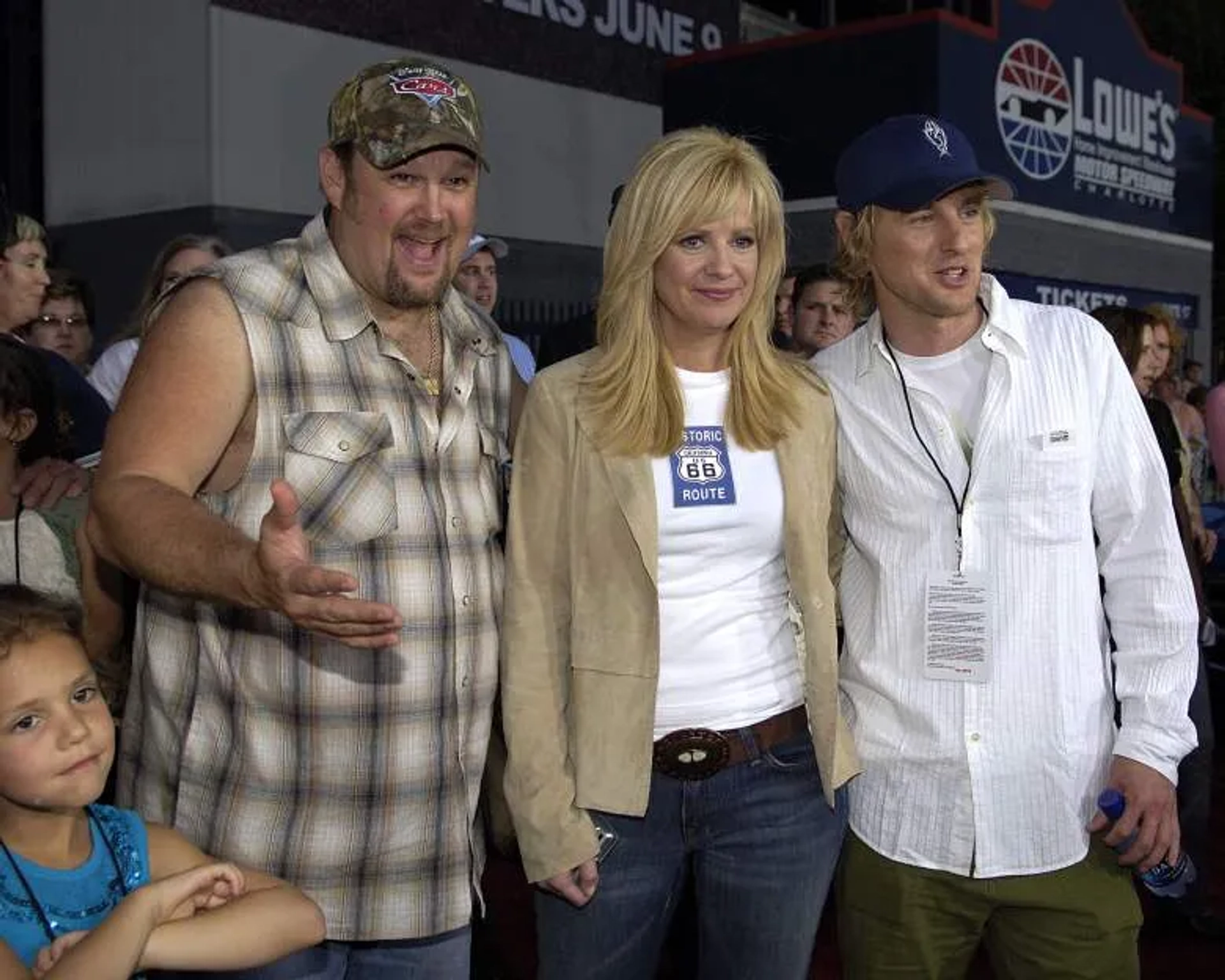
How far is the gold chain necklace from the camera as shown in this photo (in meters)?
2.54

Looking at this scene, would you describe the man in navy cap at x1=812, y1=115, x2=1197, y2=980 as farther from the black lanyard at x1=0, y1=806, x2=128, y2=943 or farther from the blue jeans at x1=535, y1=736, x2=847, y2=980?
the black lanyard at x1=0, y1=806, x2=128, y2=943

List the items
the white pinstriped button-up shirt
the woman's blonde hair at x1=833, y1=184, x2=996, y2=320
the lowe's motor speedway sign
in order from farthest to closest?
the lowe's motor speedway sign
the woman's blonde hair at x1=833, y1=184, x2=996, y2=320
the white pinstriped button-up shirt

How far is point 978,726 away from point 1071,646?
9.3 inches

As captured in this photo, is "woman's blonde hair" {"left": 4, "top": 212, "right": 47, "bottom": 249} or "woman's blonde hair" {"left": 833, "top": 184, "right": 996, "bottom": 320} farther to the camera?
"woman's blonde hair" {"left": 4, "top": 212, "right": 47, "bottom": 249}

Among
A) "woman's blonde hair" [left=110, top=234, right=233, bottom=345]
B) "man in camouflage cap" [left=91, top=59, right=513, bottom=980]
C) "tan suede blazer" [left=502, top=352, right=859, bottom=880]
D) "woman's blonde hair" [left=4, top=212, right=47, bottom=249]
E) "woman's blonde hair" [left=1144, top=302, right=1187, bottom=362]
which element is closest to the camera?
"man in camouflage cap" [left=91, top=59, right=513, bottom=980]

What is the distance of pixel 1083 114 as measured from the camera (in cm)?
1202

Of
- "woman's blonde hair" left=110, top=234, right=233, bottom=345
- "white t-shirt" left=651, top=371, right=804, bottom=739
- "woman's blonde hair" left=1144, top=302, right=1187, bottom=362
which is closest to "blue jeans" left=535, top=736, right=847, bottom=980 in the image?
"white t-shirt" left=651, top=371, right=804, bottom=739

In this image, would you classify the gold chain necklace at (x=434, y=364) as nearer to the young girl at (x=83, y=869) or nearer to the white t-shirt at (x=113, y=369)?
the young girl at (x=83, y=869)

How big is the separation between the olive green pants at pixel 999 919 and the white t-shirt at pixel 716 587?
17.9 inches

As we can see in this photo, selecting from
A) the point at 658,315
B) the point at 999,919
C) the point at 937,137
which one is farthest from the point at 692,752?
the point at 937,137

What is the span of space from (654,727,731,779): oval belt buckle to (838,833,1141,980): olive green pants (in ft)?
1.43

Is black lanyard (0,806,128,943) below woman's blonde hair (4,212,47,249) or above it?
below

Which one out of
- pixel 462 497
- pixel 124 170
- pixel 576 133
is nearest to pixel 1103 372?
pixel 462 497

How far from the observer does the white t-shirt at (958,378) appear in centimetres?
277
